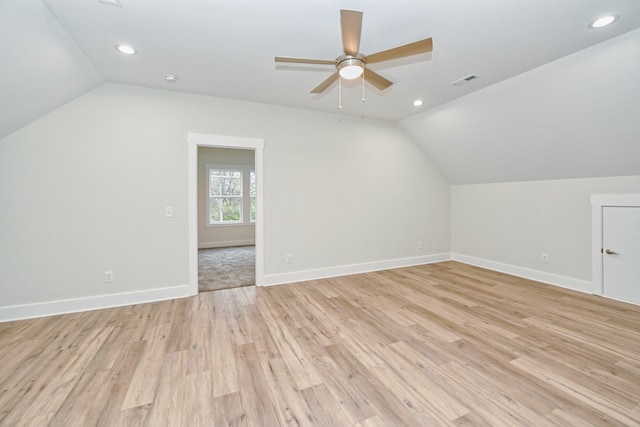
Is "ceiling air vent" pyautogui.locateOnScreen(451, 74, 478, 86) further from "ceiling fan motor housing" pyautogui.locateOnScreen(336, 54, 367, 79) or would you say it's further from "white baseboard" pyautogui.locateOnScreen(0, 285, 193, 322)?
"white baseboard" pyautogui.locateOnScreen(0, 285, 193, 322)

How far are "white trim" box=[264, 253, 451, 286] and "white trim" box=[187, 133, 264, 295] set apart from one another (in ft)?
0.90

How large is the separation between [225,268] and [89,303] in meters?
2.11

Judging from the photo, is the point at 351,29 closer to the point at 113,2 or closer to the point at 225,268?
the point at 113,2

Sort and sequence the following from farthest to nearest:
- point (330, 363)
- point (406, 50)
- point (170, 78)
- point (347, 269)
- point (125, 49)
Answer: point (347, 269) → point (170, 78) → point (125, 49) → point (330, 363) → point (406, 50)

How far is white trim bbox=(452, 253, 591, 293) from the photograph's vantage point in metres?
3.68

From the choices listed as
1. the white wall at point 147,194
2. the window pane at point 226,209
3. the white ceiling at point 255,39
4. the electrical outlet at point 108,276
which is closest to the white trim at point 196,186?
the white wall at point 147,194

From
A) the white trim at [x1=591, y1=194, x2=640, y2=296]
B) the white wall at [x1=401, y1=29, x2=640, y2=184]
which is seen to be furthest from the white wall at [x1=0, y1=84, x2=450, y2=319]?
the white trim at [x1=591, y1=194, x2=640, y2=296]

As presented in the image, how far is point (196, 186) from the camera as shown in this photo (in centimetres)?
354

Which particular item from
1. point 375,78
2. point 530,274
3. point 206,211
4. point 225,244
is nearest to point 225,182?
point 206,211

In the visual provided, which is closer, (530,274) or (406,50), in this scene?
(406,50)

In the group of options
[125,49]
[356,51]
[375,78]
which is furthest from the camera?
[125,49]

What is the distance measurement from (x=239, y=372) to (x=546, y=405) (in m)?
2.02

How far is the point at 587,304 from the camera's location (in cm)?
318

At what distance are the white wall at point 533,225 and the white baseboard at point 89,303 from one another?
196 inches
